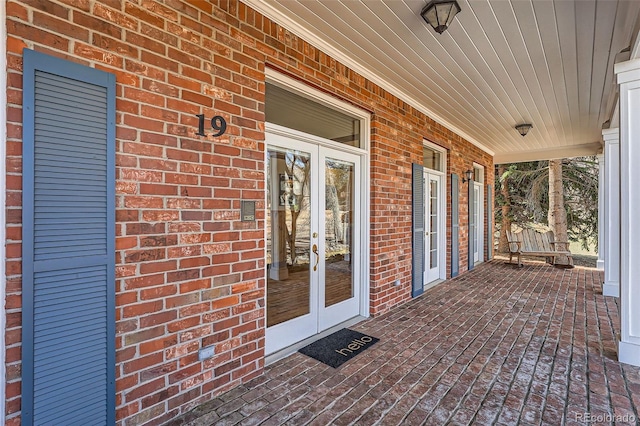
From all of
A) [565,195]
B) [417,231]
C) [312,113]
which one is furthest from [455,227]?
[565,195]

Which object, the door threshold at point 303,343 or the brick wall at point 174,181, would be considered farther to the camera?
the door threshold at point 303,343

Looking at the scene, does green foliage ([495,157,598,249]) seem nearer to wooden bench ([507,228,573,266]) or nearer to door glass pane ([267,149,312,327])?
wooden bench ([507,228,573,266])

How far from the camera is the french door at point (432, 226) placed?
207 inches

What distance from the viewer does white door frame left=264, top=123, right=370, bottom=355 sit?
2765mm

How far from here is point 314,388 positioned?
2.25 meters

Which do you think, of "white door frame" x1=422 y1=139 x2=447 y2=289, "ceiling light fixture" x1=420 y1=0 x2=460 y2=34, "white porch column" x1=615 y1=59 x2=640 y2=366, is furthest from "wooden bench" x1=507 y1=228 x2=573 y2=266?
"ceiling light fixture" x1=420 y1=0 x2=460 y2=34

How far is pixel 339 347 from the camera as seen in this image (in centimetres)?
292

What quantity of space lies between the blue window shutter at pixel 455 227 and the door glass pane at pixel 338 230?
300 centimetres

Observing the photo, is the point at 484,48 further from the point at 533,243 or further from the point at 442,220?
the point at 533,243

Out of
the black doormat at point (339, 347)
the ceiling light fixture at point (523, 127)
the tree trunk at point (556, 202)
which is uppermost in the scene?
the ceiling light fixture at point (523, 127)

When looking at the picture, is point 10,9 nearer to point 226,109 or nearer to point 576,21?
point 226,109

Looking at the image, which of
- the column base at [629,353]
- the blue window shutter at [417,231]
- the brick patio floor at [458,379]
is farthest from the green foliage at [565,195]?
the column base at [629,353]

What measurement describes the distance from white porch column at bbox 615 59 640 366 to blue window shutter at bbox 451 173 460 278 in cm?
307

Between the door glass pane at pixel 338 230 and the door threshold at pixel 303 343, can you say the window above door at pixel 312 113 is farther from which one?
the door threshold at pixel 303 343
